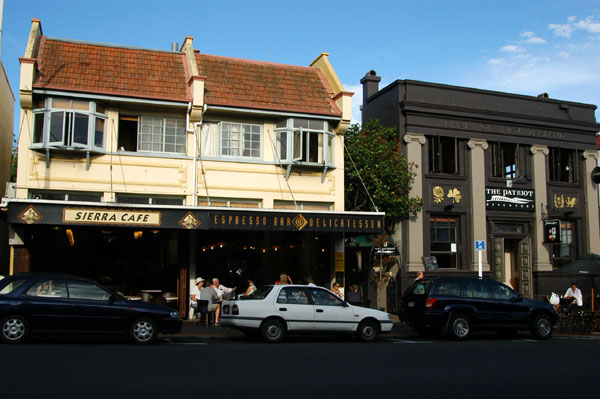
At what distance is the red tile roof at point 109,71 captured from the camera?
62.7 ft

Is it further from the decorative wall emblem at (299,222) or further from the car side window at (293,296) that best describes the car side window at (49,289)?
the decorative wall emblem at (299,222)

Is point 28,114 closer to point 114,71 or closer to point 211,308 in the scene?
point 114,71

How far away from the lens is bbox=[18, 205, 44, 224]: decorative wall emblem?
16344mm

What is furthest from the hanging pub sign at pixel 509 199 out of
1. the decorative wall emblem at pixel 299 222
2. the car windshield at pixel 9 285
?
the car windshield at pixel 9 285

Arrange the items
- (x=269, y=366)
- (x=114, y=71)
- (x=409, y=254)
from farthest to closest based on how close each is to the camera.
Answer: (x=409, y=254) → (x=114, y=71) → (x=269, y=366)

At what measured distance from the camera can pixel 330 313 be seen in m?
15.1

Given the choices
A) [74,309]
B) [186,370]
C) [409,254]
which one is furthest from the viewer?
[409,254]

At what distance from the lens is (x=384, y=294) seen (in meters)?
23.9

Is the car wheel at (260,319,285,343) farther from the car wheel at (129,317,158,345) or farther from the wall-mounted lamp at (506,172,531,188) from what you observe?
the wall-mounted lamp at (506,172,531,188)

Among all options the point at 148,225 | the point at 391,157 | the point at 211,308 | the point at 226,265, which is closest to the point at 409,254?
the point at 391,157

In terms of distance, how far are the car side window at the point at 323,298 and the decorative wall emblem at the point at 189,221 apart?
180 inches

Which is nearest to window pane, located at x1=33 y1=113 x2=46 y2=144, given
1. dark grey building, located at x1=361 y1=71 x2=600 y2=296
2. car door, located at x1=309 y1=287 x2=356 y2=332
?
car door, located at x1=309 y1=287 x2=356 y2=332

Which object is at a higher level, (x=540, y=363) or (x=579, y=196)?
(x=579, y=196)

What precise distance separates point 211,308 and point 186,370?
8628 mm
